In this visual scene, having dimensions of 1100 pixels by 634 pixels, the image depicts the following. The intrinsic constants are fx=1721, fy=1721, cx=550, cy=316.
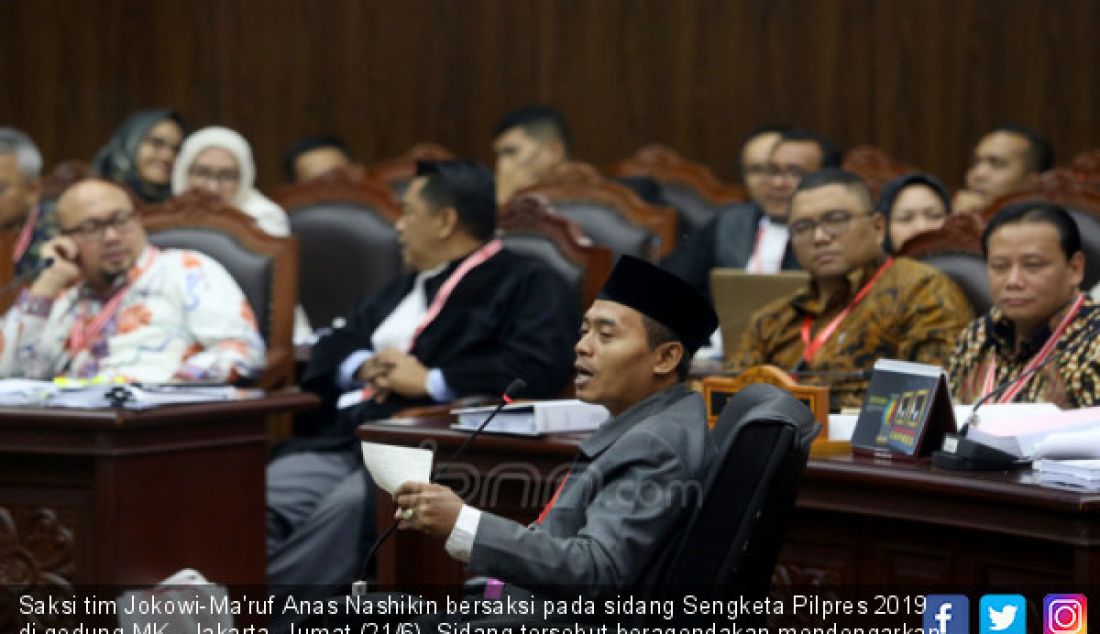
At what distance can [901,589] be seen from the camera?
3.24 meters

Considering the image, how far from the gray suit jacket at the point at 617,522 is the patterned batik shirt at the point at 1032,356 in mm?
1187

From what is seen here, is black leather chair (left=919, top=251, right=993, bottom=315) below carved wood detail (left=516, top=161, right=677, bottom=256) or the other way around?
below

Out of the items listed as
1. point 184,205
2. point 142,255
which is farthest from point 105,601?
point 184,205

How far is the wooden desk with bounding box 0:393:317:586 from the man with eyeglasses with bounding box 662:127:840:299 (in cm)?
228

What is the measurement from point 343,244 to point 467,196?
137 cm

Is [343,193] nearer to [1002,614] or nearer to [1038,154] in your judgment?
[1038,154]

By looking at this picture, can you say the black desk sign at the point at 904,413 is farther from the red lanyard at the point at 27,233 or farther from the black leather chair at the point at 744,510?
the red lanyard at the point at 27,233

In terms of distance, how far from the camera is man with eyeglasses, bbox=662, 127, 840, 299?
6117mm

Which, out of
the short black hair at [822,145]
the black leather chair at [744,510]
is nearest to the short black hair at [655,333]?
the black leather chair at [744,510]

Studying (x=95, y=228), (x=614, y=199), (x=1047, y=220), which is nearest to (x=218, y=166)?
(x=614, y=199)

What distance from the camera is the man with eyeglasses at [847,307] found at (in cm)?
421

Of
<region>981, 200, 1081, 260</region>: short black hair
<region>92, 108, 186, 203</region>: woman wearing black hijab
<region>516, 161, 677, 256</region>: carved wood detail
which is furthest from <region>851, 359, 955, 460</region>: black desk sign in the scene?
<region>92, 108, 186, 203</region>: woman wearing black hijab

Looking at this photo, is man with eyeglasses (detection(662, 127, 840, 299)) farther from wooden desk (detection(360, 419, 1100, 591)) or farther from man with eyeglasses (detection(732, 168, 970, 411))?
wooden desk (detection(360, 419, 1100, 591))

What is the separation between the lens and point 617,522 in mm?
2521
